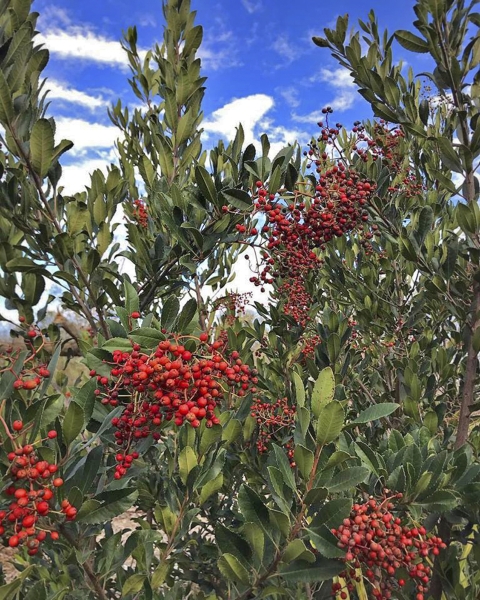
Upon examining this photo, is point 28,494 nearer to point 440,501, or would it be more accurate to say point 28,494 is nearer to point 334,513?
point 334,513

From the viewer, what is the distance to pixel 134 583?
1741 millimetres

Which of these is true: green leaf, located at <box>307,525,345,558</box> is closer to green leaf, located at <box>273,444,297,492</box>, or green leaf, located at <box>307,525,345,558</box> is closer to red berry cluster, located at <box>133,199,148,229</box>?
green leaf, located at <box>273,444,297,492</box>

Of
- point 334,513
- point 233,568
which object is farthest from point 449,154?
point 233,568

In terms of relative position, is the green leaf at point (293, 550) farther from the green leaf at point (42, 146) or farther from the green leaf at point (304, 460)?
the green leaf at point (42, 146)

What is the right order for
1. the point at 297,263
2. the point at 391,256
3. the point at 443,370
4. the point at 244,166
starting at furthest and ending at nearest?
the point at 391,256, the point at 443,370, the point at 297,263, the point at 244,166

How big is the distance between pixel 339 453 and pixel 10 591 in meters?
1.07

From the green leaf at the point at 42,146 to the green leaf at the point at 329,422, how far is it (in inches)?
68.4

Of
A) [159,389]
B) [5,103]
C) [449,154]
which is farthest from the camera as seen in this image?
[449,154]

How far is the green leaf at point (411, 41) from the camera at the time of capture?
2.90 m

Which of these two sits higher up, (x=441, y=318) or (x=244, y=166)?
(x=244, y=166)

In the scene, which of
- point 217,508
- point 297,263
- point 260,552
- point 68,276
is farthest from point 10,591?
point 297,263

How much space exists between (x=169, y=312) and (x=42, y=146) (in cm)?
104

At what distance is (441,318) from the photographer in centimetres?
436

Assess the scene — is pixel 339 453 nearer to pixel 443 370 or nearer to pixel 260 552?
pixel 260 552
